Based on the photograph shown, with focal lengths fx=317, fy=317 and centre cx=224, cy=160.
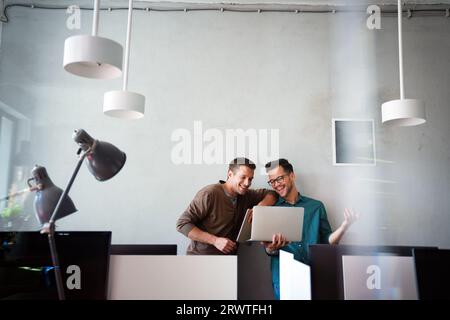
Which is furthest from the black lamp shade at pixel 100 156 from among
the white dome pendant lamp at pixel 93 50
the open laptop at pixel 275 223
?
the open laptop at pixel 275 223

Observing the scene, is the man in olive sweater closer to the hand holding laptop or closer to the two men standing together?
the two men standing together

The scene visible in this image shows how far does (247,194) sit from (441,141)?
1453mm

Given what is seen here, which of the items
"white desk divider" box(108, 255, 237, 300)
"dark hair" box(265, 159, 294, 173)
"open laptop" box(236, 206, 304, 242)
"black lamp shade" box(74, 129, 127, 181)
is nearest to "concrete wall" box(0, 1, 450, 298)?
"dark hair" box(265, 159, 294, 173)

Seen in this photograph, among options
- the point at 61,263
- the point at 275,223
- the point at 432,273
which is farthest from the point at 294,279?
the point at 275,223

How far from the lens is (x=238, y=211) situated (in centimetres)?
207

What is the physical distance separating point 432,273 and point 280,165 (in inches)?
55.7

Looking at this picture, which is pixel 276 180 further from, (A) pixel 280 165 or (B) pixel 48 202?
(B) pixel 48 202

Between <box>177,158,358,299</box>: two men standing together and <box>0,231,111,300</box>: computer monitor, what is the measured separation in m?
1.20

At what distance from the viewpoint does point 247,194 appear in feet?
6.89

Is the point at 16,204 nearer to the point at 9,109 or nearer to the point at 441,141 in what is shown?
the point at 9,109

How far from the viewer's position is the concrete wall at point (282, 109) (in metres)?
2.10

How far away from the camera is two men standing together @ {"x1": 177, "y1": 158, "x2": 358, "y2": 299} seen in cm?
205

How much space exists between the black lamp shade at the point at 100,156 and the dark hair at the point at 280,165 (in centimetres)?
→ 155

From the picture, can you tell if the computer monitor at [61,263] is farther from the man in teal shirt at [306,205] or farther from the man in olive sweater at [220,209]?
the man in teal shirt at [306,205]
